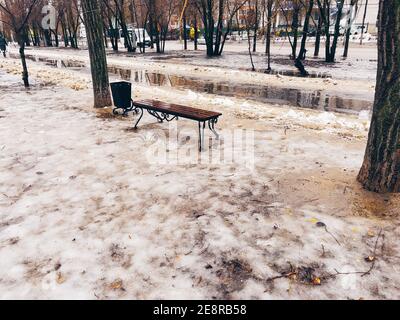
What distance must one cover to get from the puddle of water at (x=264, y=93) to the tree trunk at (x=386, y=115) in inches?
243

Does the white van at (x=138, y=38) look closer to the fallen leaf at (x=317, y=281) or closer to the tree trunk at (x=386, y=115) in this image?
the tree trunk at (x=386, y=115)

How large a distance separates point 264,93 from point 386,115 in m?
9.11

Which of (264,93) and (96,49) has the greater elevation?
(96,49)

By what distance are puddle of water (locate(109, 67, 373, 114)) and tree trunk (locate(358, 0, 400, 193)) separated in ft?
20.2

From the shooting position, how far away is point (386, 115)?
385 centimetres

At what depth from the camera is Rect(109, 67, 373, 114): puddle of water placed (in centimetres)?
1061

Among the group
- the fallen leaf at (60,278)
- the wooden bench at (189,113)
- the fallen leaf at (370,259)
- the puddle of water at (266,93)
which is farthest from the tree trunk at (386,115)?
the puddle of water at (266,93)

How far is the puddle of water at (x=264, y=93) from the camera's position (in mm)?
10609

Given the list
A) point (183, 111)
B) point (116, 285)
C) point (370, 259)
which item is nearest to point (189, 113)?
point (183, 111)

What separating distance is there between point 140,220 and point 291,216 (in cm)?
177

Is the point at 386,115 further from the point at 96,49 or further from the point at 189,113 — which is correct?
the point at 96,49

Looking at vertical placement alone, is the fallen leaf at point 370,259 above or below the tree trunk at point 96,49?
below

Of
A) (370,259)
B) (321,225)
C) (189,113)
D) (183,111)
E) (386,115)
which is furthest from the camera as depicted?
(183,111)
